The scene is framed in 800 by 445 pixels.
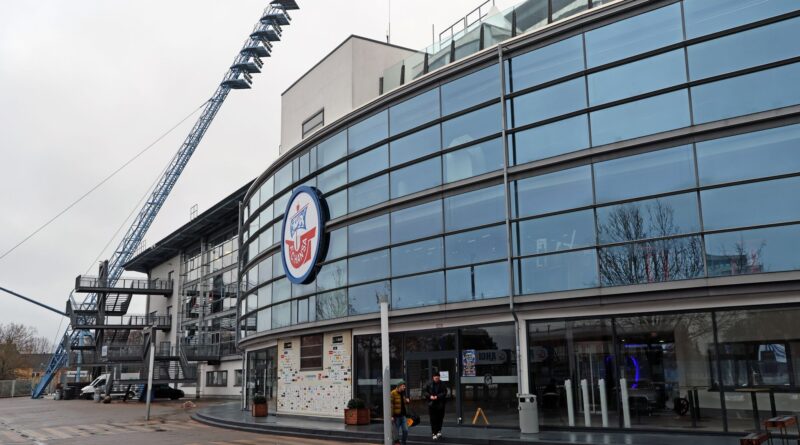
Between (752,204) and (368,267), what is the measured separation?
40.1 ft

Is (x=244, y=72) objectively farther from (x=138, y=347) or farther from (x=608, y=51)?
(x=608, y=51)

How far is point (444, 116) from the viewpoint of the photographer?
21.2m

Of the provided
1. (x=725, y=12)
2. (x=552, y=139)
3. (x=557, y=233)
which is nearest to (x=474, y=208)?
(x=557, y=233)

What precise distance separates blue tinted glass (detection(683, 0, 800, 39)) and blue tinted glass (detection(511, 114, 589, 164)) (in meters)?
3.44

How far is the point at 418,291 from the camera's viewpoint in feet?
69.6

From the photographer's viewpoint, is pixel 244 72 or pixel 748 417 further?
pixel 244 72

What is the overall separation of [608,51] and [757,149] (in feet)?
15.1

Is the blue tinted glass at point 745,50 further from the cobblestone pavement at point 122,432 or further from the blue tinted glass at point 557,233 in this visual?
the cobblestone pavement at point 122,432

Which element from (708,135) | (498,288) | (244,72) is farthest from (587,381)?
(244,72)

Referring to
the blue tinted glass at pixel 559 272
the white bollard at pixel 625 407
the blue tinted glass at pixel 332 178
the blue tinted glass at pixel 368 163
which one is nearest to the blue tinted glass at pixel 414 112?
the blue tinted glass at pixel 368 163

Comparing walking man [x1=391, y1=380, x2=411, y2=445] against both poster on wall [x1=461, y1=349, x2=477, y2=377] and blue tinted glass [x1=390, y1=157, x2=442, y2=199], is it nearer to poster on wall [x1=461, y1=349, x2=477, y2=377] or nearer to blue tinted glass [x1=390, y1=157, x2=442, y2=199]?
poster on wall [x1=461, y1=349, x2=477, y2=377]

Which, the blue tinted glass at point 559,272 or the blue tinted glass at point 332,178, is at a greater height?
→ the blue tinted glass at point 332,178

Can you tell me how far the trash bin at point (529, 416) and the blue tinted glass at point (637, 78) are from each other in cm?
792

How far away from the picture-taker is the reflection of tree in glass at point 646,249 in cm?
1577
